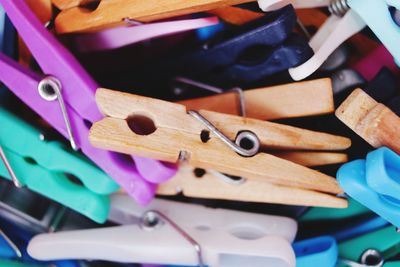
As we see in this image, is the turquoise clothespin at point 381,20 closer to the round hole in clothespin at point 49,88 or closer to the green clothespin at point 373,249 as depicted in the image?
the green clothespin at point 373,249

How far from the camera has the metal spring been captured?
82 centimetres

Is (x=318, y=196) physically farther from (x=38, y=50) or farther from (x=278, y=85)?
(x=38, y=50)

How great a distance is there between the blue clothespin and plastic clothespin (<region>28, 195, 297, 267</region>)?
137 millimetres

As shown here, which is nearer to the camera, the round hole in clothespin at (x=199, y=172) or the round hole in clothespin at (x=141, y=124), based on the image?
the round hole in clothespin at (x=141, y=124)

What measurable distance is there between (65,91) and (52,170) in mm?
134

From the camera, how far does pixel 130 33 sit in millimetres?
898

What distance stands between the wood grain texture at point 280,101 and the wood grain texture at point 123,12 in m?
0.14

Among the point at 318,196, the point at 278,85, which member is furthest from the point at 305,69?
the point at 318,196

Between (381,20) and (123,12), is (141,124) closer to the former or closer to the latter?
(123,12)

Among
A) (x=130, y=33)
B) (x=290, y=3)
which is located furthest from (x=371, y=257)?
(x=130, y=33)

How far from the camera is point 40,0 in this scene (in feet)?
2.88

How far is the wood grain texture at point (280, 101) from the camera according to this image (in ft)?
2.67

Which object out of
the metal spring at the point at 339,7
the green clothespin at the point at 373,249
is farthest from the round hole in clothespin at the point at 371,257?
the metal spring at the point at 339,7

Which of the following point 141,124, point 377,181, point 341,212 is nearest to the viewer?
point 377,181
